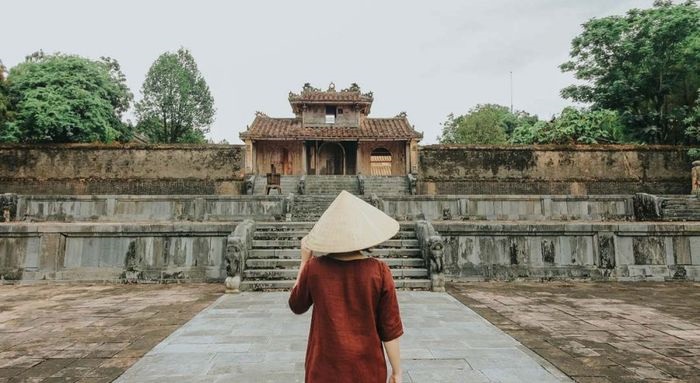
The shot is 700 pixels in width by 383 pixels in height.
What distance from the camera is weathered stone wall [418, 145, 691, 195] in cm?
2062

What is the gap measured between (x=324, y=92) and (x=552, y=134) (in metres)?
14.6

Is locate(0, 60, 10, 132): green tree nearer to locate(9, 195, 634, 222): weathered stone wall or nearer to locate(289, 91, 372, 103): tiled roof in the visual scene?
locate(9, 195, 634, 222): weathered stone wall

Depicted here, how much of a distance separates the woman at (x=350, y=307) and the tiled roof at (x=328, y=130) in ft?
69.1

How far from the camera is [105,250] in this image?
840 centimetres

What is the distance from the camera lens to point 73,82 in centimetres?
2195

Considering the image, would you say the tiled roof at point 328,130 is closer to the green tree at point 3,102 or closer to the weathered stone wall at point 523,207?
the weathered stone wall at point 523,207

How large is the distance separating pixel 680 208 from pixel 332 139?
16.3m

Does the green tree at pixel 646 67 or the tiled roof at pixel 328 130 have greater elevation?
the green tree at pixel 646 67

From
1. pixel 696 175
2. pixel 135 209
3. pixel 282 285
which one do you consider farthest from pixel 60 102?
pixel 696 175

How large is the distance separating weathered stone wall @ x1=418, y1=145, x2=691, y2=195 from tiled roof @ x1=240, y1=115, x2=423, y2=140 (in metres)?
2.68

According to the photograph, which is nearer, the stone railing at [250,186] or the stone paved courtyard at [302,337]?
the stone paved courtyard at [302,337]

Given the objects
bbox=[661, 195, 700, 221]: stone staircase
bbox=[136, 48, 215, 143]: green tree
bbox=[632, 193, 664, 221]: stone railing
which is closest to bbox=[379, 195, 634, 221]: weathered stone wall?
bbox=[632, 193, 664, 221]: stone railing

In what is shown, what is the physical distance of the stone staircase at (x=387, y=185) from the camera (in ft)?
64.2

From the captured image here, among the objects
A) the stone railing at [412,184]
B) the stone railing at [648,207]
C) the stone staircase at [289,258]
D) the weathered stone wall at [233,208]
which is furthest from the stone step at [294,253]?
the stone railing at [412,184]
